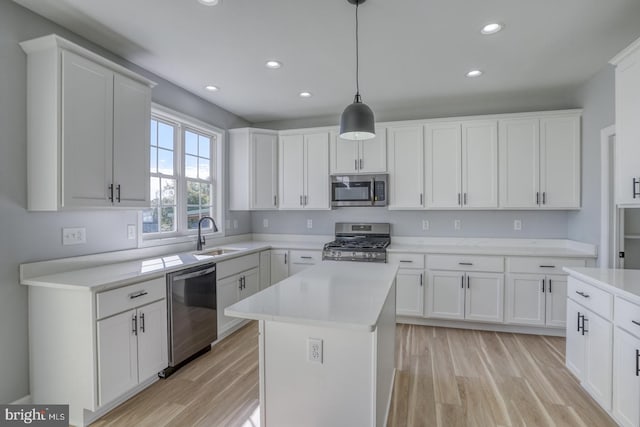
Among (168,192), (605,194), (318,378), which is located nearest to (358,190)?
(168,192)

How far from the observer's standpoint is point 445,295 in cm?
359

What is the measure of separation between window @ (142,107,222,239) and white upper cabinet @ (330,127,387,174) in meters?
1.52

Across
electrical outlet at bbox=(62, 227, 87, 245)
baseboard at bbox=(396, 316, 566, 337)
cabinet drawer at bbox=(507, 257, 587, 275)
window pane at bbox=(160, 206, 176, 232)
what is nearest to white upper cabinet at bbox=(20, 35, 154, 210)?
electrical outlet at bbox=(62, 227, 87, 245)

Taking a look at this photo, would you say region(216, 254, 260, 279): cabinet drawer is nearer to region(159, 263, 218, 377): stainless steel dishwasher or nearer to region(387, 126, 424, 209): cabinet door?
region(159, 263, 218, 377): stainless steel dishwasher

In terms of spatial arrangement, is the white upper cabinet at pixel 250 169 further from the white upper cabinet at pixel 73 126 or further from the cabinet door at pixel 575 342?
the cabinet door at pixel 575 342

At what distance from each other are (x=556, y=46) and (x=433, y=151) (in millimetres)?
1508

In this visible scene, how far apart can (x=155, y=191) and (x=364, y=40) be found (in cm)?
241

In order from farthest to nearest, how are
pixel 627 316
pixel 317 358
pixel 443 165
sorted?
pixel 443 165
pixel 627 316
pixel 317 358

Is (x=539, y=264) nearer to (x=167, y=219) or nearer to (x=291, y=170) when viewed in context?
(x=291, y=170)

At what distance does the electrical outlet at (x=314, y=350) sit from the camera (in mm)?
1543

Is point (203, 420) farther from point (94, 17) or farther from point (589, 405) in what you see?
point (94, 17)

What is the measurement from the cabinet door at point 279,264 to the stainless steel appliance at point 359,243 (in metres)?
0.54

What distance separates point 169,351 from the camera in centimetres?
254

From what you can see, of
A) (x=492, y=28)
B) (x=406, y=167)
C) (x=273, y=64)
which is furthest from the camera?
(x=406, y=167)
